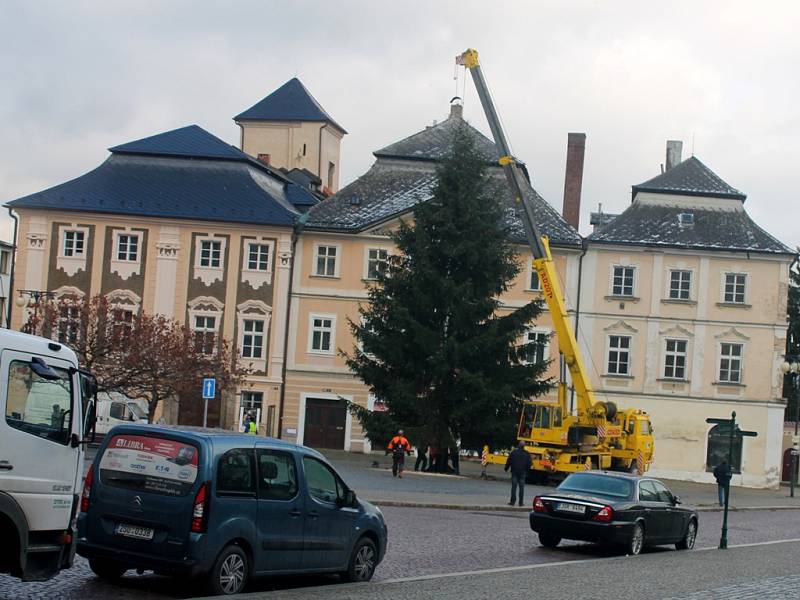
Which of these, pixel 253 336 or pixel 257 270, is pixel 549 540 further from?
pixel 257 270

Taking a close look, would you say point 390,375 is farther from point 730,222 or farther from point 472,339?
point 730,222

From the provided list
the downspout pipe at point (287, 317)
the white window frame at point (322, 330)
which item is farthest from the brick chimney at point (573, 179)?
the downspout pipe at point (287, 317)

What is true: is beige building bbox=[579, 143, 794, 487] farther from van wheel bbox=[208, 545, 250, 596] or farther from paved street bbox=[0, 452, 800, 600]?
van wheel bbox=[208, 545, 250, 596]

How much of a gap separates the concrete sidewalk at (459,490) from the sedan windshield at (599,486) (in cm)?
778

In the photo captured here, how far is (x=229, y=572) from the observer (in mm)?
13914

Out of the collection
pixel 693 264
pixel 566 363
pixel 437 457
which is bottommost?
pixel 437 457

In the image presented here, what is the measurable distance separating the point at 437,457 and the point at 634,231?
2179 cm

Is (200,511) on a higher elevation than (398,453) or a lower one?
higher

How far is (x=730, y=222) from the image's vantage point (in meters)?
64.6

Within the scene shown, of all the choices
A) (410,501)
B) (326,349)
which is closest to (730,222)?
(326,349)

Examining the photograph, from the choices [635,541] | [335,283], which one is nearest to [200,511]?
[635,541]

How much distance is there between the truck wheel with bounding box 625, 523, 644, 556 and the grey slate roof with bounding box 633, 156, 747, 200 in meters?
44.2

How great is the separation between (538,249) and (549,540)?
897 inches

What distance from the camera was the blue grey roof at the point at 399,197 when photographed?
6309 centimetres
